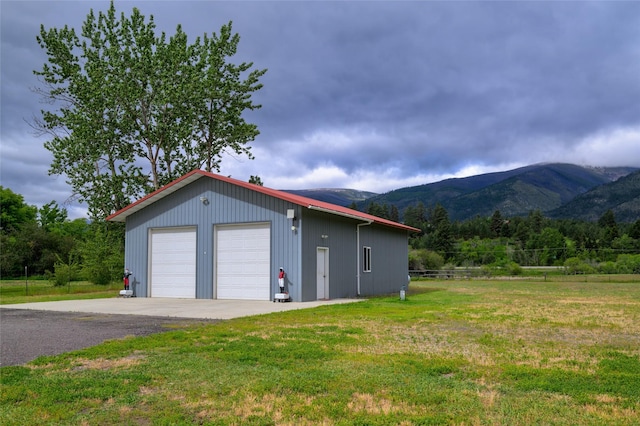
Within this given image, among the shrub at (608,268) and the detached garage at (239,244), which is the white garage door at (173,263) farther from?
the shrub at (608,268)

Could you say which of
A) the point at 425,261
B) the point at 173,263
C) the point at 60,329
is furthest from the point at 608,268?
the point at 60,329

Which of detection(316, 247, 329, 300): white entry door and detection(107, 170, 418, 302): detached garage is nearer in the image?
detection(107, 170, 418, 302): detached garage

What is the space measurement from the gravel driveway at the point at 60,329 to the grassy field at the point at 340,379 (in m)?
0.71

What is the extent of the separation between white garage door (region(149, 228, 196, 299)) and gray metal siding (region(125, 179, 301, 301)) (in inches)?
12.4

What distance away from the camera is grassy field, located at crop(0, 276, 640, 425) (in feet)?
13.7

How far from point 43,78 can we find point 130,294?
18562mm

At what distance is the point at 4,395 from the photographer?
4801 millimetres

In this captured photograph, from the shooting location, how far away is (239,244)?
1784 centimetres

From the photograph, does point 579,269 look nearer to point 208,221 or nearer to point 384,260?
point 384,260

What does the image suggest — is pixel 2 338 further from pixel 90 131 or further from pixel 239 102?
pixel 239 102

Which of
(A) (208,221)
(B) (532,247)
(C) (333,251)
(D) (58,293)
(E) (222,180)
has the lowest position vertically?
(D) (58,293)

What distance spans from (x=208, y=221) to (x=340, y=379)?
547 inches

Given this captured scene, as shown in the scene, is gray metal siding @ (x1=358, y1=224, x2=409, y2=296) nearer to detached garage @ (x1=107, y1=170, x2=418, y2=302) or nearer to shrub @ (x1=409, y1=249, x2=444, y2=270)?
detached garage @ (x1=107, y1=170, x2=418, y2=302)

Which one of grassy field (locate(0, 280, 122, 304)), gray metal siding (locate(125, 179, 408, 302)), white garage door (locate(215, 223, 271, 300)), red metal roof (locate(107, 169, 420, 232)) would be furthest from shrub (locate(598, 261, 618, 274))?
grassy field (locate(0, 280, 122, 304))
